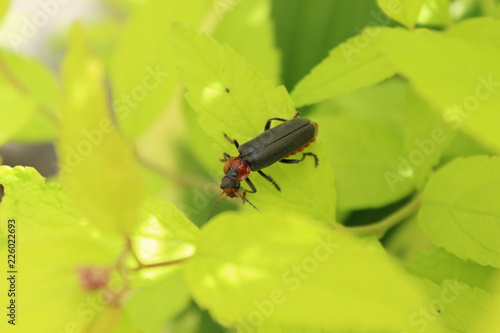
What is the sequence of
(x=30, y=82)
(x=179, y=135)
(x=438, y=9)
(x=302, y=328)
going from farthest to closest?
(x=179, y=135)
(x=30, y=82)
(x=438, y=9)
(x=302, y=328)

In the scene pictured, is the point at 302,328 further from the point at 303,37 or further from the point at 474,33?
the point at 303,37

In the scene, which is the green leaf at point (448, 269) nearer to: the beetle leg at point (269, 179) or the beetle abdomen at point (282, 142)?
the beetle leg at point (269, 179)

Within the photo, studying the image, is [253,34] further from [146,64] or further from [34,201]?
[34,201]

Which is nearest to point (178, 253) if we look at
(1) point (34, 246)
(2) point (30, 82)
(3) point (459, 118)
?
(1) point (34, 246)

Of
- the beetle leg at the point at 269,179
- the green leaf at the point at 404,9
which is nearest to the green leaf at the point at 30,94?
the beetle leg at the point at 269,179

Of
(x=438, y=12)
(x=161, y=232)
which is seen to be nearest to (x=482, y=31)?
(x=438, y=12)

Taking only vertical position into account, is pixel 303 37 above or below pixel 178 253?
above

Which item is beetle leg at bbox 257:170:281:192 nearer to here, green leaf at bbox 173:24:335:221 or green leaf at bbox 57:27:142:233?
green leaf at bbox 173:24:335:221

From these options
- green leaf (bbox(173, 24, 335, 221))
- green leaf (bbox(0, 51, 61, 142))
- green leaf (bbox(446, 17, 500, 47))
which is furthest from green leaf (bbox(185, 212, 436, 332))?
green leaf (bbox(0, 51, 61, 142))
